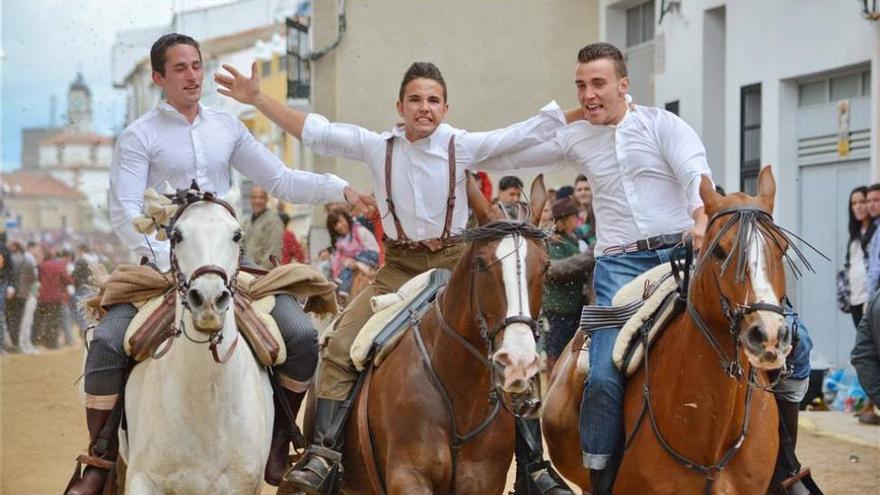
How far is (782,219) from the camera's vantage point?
1947 centimetres

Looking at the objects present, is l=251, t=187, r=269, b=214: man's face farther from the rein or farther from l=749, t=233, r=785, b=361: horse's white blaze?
l=749, t=233, r=785, b=361: horse's white blaze

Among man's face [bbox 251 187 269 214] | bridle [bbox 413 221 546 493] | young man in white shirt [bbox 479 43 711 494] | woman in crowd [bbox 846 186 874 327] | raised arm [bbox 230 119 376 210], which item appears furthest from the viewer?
man's face [bbox 251 187 269 214]

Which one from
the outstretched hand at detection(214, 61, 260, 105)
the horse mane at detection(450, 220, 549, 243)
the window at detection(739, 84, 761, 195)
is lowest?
the horse mane at detection(450, 220, 549, 243)

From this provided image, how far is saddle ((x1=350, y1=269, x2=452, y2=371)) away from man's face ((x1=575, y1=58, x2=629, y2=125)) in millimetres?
1195

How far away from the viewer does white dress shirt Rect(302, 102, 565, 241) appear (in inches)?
323

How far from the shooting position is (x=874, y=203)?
1496 cm

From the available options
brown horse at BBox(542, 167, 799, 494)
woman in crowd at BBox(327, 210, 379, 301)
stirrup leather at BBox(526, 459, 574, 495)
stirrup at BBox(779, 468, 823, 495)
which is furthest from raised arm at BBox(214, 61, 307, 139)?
woman in crowd at BBox(327, 210, 379, 301)

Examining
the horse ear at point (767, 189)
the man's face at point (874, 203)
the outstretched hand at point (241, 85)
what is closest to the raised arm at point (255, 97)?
the outstretched hand at point (241, 85)

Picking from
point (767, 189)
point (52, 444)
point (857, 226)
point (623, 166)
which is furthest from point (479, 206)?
point (52, 444)

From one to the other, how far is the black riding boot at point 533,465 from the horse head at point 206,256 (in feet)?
5.87

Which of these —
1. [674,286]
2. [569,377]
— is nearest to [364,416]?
[569,377]

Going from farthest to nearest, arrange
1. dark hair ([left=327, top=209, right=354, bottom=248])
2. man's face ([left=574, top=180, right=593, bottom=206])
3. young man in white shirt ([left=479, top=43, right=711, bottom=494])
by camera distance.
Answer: dark hair ([left=327, top=209, right=354, bottom=248]) → man's face ([left=574, top=180, right=593, bottom=206]) → young man in white shirt ([left=479, top=43, right=711, bottom=494])

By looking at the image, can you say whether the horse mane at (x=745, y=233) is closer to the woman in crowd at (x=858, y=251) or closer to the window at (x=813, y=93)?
the woman in crowd at (x=858, y=251)

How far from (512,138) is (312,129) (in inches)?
46.8
